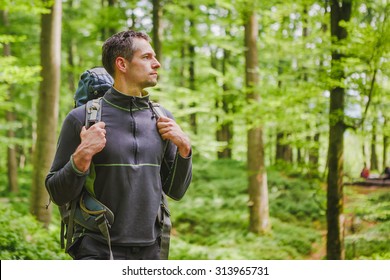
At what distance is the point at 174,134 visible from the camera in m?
2.51

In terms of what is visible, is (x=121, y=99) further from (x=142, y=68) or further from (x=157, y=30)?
(x=157, y=30)

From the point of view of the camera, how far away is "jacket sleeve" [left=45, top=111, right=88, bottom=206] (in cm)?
233

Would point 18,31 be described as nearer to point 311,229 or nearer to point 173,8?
point 173,8

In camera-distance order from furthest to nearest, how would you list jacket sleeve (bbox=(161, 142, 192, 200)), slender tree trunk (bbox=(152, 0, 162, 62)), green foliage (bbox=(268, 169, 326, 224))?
green foliage (bbox=(268, 169, 326, 224)) < slender tree trunk (bbox=(152, 0, 162, 62)) < jacket sleeve (bbox=(161, 142, 192, 200))

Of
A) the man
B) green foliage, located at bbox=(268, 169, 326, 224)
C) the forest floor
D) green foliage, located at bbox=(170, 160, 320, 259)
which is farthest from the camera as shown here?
green foliage, located at bbox=(268, 169, 326, 224)

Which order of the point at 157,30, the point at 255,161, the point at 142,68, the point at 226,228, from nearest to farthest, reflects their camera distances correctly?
the point at 142,68
the point at 255,161
the point at 157,30
the point at 226,228

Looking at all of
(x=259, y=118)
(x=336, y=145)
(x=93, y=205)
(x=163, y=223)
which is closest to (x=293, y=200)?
(x=259, y=118)

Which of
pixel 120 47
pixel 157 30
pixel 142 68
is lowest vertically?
pixel 142 68

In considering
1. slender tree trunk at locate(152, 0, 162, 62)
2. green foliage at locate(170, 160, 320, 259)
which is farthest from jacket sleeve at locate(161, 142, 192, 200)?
slender tree trunk at locate(152, 0, 162, 62)

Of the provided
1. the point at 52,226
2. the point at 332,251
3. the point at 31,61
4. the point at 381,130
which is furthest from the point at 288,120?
the point at 31,61

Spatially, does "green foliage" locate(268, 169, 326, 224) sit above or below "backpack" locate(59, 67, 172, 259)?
below

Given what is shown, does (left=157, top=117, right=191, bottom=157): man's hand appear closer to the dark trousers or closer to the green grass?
the dark trousers

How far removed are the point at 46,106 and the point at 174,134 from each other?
6.77 metres
